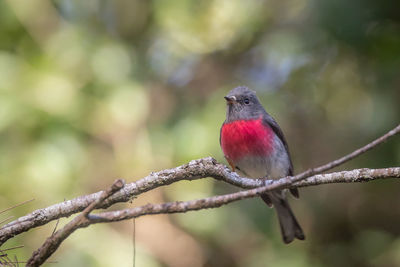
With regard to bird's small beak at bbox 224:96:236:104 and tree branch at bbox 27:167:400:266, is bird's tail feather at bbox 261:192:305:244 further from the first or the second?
tree branch at bbox 27:167:400:266

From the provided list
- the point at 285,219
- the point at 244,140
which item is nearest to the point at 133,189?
the point at 244,140

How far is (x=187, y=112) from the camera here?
5.39 metres

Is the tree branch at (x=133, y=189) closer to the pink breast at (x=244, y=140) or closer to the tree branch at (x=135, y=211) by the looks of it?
the tree branch at (x=135, y=211)

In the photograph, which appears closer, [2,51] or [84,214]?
[84,214]

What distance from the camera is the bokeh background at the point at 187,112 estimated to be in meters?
4.70

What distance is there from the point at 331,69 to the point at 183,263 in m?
2.90

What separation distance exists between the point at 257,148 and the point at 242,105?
0.54 m

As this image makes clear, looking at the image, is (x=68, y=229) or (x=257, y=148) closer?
(x=68, y=229)

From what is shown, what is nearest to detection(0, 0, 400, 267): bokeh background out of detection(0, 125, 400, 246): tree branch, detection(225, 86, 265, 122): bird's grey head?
detection(225, 86, 265, 122): bird's grey head

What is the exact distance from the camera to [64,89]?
4895 mm

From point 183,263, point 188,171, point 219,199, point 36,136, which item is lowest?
point 219,199

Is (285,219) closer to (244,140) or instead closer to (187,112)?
(244,140)

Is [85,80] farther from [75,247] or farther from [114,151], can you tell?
[75,247]

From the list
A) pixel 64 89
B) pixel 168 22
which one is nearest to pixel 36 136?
pixel 64 89
